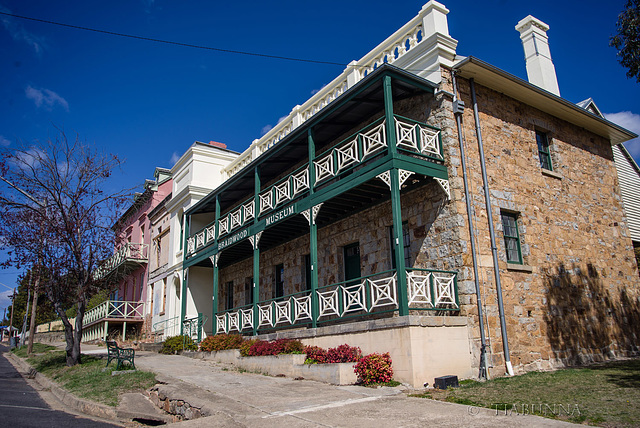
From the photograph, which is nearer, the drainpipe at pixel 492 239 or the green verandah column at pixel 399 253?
the green verandah column at pixel 399 253

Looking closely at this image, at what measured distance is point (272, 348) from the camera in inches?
496

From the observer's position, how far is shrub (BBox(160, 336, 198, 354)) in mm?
18078

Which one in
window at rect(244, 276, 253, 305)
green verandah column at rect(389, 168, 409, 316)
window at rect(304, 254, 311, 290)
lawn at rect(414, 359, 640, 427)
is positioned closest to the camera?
lawn at rect(414, 359, 640, 427)

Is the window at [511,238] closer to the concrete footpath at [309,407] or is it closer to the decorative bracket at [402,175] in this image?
the decorative bracket at [402,175]

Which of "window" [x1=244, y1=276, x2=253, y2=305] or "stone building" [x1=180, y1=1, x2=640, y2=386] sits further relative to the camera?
"window" [x1=244, y1=276, x2=253, y2=305]

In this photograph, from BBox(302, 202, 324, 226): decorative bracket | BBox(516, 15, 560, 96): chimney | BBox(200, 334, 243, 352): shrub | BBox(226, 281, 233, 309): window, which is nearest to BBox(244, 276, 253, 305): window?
BBox(226, 281, 233, 309): window

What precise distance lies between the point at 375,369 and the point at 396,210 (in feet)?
11.0

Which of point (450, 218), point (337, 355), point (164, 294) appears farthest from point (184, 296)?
point (450, 218)

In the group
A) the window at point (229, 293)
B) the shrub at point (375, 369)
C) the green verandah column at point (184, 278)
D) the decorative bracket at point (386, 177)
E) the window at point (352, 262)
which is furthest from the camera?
the window at point (229, 293)

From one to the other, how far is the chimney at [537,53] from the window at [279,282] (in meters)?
10.9

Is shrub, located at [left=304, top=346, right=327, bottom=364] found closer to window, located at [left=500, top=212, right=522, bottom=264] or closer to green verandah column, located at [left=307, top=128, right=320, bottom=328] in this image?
green verandah column, located at [left=307, top=128, right=320, bottom=328]

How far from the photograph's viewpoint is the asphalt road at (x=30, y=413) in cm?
732

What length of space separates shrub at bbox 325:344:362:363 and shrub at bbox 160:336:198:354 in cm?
888

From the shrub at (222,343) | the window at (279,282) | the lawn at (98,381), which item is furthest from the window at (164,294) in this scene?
the lawn at (98,381)
